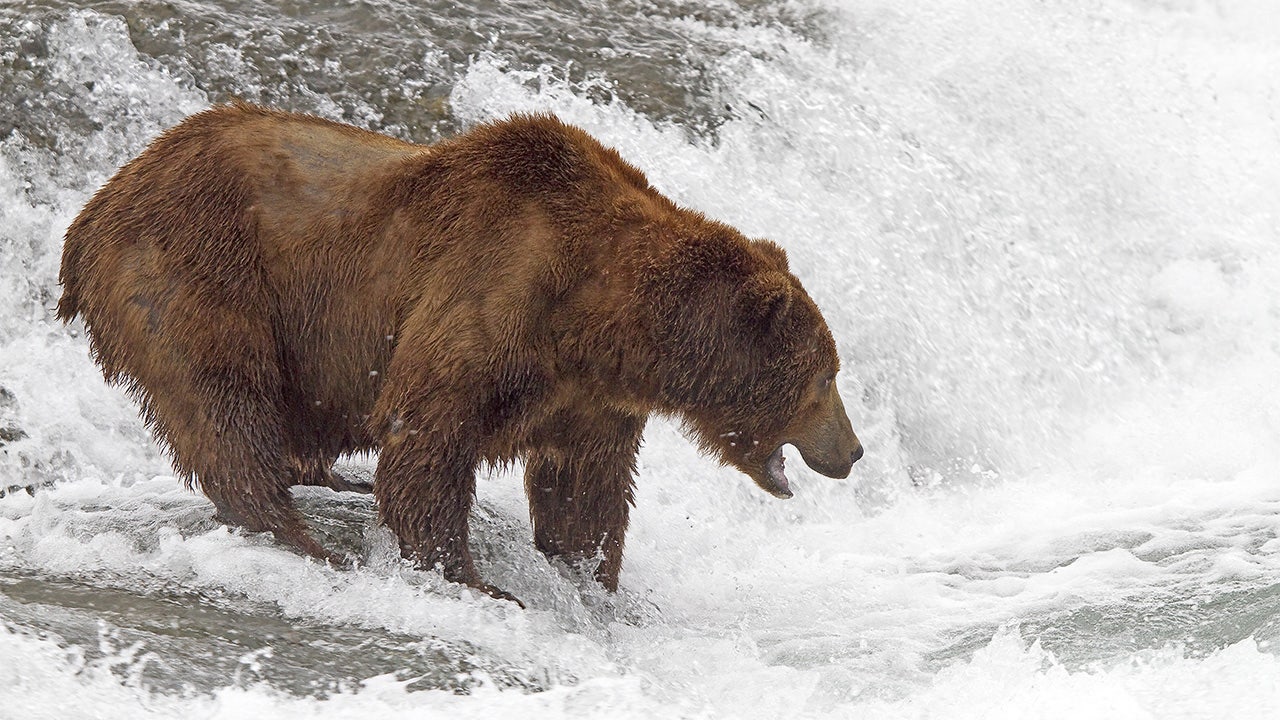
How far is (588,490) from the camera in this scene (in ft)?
19.4

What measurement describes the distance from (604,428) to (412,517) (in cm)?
77

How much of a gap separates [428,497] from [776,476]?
51.2 inches

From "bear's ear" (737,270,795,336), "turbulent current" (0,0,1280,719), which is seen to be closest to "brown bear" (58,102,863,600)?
"bear's ear" (737,270,795,336)

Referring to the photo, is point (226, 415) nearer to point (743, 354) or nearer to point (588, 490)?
point (588, 490)

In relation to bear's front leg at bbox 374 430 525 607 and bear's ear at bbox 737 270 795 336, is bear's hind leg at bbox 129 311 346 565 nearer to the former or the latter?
bear's front leg at bbox 374 430 525 607

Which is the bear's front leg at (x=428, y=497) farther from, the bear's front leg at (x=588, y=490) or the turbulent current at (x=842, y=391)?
the bear's front leg at (x=588, y=490)

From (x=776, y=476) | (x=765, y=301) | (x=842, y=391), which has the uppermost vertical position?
(x=765, y=301)

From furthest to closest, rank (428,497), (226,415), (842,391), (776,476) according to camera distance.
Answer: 1. (842,391)
2. (776,476)
3. (226,415)
4. (428,497)

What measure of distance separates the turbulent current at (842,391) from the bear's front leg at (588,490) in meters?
0.12

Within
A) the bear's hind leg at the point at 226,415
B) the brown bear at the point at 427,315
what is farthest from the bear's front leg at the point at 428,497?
the bear's hind leg at the point at 226,415

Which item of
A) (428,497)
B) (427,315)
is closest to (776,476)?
(428,497)

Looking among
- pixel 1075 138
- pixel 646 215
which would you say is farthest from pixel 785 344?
pixel 1075 138

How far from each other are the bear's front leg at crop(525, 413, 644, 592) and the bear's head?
0.28 m

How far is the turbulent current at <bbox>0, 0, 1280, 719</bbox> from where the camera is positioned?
193 inches
